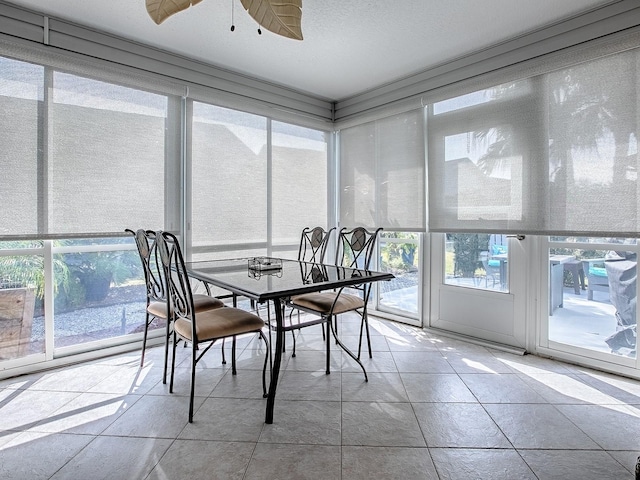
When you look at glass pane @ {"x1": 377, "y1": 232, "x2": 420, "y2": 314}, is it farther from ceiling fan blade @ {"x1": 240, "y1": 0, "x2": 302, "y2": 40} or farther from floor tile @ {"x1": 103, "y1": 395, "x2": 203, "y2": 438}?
ceiling fan blade @ {"x1": 240, "y1": 0, "x2": 302, "y2": 40}

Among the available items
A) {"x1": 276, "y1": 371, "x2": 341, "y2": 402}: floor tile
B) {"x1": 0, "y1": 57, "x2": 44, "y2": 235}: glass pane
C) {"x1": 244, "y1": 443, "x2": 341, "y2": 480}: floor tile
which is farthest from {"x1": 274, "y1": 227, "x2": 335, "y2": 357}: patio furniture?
{"x1": 0, "y1": 57, "x2": 44, "y2": 235}: glass pane

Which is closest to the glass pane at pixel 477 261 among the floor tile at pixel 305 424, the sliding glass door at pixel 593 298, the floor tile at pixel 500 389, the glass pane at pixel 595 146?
the sliding glass door at pixel 593 298

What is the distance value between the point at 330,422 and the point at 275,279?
0.85 m

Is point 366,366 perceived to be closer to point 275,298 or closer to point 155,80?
point 275,298

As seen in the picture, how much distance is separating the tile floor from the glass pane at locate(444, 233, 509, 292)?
70 centimetres

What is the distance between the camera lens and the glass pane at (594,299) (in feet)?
8.23

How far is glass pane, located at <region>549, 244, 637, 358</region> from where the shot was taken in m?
2.51

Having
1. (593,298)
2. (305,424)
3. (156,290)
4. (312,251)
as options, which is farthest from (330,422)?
(593,298)

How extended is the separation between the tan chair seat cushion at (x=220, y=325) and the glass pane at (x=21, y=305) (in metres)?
1.26

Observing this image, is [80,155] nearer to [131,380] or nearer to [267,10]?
[131,380]

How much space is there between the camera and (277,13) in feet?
5.35

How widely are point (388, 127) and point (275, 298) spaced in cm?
274

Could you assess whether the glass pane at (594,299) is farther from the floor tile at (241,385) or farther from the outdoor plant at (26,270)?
the outdoor plant at (26,270)

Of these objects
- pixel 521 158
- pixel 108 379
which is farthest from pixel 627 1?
pixel 108 379
